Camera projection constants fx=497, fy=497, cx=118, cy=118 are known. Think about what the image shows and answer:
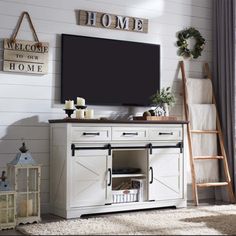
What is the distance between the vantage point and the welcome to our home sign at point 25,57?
4.59 metres

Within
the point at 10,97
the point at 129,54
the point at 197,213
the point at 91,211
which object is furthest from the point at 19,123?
the point at 197,213

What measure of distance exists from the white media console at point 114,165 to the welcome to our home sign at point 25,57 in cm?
55

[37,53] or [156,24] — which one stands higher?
[156,24]

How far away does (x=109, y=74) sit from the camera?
5094 mm

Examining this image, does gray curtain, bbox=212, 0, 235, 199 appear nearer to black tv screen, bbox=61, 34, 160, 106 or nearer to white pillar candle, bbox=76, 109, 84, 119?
black tv screen, bbox=61, 34, 160, 106

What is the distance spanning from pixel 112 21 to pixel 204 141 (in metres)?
1.69

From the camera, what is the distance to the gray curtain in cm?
552

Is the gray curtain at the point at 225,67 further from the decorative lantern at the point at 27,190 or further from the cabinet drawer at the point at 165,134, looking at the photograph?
the decorative lantern at the point at 27,190

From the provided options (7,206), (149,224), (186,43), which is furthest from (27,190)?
(186,43)

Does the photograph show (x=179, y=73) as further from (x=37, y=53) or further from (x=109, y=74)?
(x=37, y=53)

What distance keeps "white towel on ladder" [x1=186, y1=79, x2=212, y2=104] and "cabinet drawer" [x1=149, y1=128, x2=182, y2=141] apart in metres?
0.63

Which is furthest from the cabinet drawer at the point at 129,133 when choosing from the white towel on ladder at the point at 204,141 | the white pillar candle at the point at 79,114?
Answer: the white towel on ladder at the point at 204,141

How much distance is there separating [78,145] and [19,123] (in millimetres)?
632

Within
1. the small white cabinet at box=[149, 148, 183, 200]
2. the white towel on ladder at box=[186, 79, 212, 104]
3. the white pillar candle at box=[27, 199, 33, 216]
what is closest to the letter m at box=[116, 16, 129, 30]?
the white towel on ladder at box=[186, 79, 212, 104]
